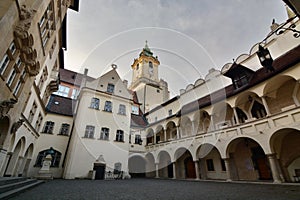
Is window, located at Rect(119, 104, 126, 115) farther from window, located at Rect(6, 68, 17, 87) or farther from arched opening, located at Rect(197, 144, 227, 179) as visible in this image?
window, located at Rect(6, 68, 17, 87)

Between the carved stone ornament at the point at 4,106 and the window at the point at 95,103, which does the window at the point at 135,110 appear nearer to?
the window at the point at 95,103

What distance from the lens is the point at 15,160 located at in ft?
38.5

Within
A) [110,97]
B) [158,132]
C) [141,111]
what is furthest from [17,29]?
[141,111]

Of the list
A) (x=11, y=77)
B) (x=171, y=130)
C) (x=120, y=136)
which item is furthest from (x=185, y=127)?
(x=11, y=77)

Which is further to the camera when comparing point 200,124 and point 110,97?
point 110,97

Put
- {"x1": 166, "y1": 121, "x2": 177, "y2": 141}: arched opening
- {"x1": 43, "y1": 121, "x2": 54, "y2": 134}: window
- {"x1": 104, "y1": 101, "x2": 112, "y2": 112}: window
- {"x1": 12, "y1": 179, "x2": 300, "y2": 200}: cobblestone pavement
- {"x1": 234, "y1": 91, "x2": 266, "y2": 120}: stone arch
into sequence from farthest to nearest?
1. {"x1": 166, "y1": 121, "x2": 177, "y2": 141}: arched opening
2. {"x1": 104, "y1": 101, "x2": 112, "y2": 112}: window
3. {"x1": 43, "y1": 121, "x2": 54, "y2": 134}: window
4. {"x1": 234, "y1": 91, "x2": 266, "y2": 120}: stone arch
5. {"x1": 12, "y1": 179, "x2": 300, "y2": 200}: cobblestone pavement

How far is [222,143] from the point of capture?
13797 mm

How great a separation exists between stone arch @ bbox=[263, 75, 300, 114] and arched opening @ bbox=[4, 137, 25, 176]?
1947cm

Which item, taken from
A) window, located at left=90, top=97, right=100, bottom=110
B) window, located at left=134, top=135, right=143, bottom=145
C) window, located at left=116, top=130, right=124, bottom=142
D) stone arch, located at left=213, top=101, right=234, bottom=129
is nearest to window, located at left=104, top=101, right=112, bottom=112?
window, located at left=90, top=97, right=100, bottom=110

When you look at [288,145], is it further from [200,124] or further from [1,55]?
[1,55]

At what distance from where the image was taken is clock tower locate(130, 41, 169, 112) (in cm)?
3462

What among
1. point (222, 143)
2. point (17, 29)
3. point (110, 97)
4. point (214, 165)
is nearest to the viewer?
point (17, 29)

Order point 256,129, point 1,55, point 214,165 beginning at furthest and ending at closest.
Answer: point 214,165 → point 256,129 → point 1,55

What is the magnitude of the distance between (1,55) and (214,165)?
61.5ft
